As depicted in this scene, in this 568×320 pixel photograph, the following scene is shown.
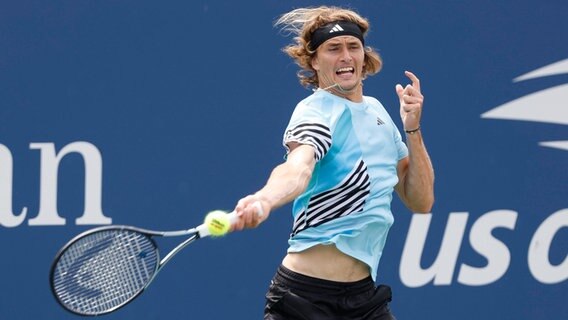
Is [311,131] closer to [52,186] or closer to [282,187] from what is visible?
[282,187]

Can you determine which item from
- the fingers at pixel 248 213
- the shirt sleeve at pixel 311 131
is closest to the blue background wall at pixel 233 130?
the shirt sleeve at pixel 311 131

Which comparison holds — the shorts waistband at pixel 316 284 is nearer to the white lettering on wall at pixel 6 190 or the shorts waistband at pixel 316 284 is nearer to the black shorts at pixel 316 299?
the black shorts at pixel 316 299

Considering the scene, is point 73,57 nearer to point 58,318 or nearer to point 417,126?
point 58,318

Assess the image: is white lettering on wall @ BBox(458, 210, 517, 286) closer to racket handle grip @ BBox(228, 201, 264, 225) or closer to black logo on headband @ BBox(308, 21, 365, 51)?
black logo on headband @ BBox(308, 21, 365, 51)

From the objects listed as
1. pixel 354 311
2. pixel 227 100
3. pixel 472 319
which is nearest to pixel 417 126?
pixel 354 311

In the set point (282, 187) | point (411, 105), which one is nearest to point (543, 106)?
point (411, 105)

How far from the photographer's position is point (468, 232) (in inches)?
253

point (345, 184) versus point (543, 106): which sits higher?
point (543, 106)

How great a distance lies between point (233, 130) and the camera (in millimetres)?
6109

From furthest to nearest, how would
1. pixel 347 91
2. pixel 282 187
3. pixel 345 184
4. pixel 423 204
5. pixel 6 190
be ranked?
pixel 6 190 < pixel 423 204 < pixel 347 91 < pixel 345 184 < pixel 282 187

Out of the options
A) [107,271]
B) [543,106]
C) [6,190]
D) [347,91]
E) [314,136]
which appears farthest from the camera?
[543,106]

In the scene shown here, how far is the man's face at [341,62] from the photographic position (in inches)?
182

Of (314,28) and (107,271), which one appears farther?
(314,28)

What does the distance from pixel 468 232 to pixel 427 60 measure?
2.79 feet
